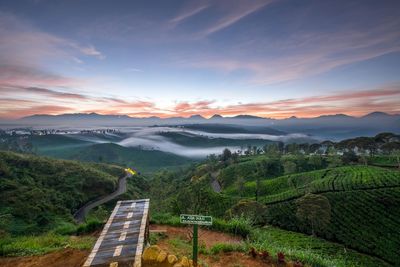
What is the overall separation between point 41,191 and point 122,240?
53057 mm

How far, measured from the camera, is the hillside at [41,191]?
40.7 meters

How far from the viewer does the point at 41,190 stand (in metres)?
54.4

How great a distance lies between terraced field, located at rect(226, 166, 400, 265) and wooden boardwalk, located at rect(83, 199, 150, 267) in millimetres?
49670

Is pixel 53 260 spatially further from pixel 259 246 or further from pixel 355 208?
pixel 355 208

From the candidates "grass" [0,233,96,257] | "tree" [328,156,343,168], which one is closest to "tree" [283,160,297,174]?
"tree" [328,156,343,168]

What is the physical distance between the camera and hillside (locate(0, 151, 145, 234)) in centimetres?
4066

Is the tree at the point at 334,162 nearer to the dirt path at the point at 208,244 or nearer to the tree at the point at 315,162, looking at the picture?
the tree at the point at 315,162

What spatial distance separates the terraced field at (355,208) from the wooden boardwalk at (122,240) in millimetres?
49670

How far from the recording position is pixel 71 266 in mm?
9258

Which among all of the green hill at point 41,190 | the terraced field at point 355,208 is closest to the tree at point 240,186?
the terraced field at point 355,208

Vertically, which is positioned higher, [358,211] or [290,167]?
[290,167]

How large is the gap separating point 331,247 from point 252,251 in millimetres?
45389

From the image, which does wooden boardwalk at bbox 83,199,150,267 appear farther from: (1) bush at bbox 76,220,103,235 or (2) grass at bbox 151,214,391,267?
(1) bush at bbox 76,220,103,235

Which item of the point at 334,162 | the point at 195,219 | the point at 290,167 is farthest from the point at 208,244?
the point at 334,162
